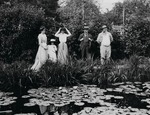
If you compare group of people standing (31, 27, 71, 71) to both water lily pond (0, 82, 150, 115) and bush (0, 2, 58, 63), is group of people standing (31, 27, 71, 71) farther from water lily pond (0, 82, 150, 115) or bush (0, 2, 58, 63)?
water lily pond (0, 82, 150, 115)

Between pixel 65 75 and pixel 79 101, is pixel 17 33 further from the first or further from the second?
pixel 79 101

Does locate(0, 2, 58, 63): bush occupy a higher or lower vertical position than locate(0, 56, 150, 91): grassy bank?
higher

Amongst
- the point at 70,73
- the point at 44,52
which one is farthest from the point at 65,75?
the point at 44,52

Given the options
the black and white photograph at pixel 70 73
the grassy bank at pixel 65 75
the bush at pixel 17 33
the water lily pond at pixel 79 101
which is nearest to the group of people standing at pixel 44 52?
the black and white photograph at pixel 70 73

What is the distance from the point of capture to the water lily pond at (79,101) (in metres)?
5.77

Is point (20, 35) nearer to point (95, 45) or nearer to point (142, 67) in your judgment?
point (95, 45)

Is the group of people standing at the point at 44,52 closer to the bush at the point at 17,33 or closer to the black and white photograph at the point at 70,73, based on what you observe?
the black and white photograph at the point at 70,73

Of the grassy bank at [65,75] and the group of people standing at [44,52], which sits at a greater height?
the group of people standing at [44,52]

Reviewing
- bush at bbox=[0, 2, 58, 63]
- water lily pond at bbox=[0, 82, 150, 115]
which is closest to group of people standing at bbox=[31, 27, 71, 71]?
bush at bbox=[0, 2, 58, 63]

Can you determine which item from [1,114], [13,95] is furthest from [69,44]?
[1,114]

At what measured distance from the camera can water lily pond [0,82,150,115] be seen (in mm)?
5773

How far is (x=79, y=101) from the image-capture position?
663 cm

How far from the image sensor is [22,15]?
14312mm

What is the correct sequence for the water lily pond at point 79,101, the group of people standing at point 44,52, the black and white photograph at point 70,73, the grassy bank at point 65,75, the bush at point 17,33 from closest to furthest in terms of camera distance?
the water lily pond at point 79,101 → the black and white photograph at point 70,73 → the grassy bank at point 65,75 → the group of people standing at point 44,52 → the bush at point 17,33
